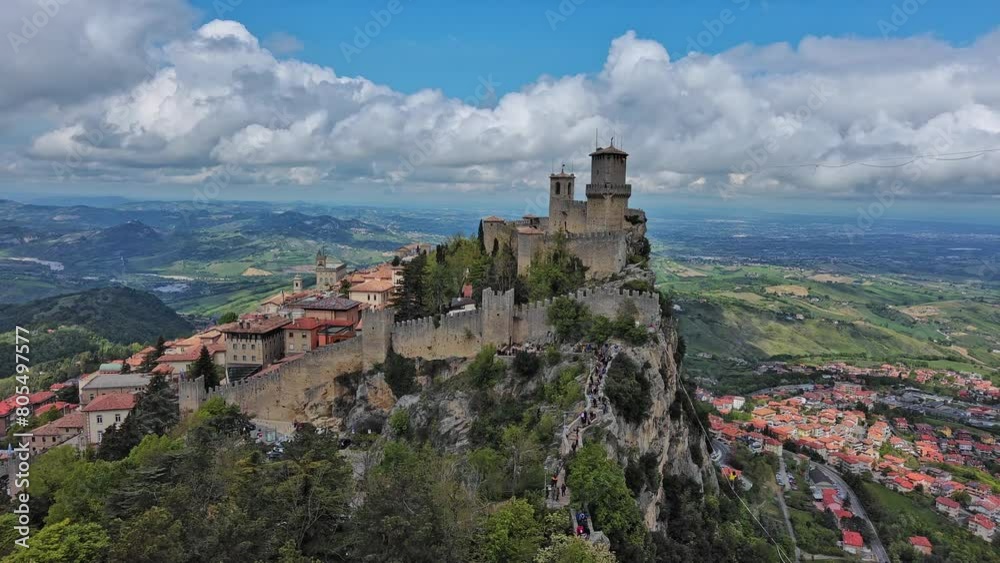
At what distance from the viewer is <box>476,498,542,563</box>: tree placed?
1666 cm

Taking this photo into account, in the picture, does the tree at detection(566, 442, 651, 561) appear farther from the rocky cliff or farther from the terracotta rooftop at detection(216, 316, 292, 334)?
the terracotta rooftop at detection(216, 316, 292, 334)

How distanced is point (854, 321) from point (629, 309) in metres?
182

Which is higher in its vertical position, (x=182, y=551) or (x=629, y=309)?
(x=629, y=309)

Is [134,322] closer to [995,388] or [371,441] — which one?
[371,441]

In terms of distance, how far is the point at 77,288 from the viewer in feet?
648

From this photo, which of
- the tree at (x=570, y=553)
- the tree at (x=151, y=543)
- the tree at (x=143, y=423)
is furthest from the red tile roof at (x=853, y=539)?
the tree at (x=151, y=543)

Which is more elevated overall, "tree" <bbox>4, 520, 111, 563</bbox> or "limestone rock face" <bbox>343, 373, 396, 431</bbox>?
"tree" <bbox>4, 520, 111, 563</bbox>

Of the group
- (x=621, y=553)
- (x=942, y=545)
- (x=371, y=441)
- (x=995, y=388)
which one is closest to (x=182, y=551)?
(x=621, y=553)

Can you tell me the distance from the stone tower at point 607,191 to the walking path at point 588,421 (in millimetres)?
13087

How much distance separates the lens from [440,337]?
128 feet

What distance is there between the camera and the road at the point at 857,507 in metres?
62.5

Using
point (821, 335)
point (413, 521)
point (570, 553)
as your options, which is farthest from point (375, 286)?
point (821, 335)

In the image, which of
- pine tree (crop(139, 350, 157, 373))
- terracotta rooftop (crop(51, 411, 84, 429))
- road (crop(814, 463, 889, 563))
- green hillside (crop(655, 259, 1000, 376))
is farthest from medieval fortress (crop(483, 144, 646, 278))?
green hillside (crop(655, 259, 1000, 376))

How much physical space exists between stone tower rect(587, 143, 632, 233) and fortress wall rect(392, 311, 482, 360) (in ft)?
42.1
